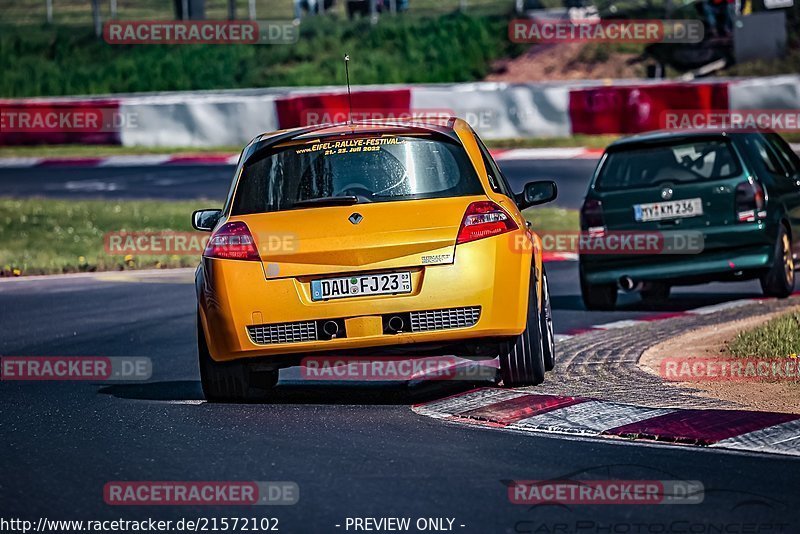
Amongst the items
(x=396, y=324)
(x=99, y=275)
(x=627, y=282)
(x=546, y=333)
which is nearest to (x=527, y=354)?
(x=546, y=333)

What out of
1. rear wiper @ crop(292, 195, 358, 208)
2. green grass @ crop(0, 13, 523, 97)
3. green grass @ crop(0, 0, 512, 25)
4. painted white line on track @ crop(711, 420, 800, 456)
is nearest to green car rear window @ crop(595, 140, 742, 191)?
rear wiper @ crop(292, 195, 358, 208)

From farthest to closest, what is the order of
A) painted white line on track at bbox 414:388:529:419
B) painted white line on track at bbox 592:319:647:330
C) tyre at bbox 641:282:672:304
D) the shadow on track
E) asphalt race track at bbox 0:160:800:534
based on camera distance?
tyre at bbox 641:282:672:304
painted white line on track at bbox 592:319:647:330
the shadow on track
painted white line on track at bbox 414:388:529:419
asphalt race track at bbox 0:160:800:534

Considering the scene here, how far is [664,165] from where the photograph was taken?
1458cm

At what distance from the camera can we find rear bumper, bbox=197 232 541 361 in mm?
8844

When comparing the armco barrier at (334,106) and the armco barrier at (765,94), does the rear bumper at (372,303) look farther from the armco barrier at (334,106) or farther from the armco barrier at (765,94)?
the armco barrier at (334,106)

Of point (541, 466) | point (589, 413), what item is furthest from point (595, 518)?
point (589, 413)

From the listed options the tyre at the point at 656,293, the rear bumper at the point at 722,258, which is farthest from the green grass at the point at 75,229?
the rear bumper at the point at 722,258

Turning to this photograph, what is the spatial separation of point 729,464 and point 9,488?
3023 millimetres

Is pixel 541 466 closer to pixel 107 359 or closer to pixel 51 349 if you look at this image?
pixel 107 359

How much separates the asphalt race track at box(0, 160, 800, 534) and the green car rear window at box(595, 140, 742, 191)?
470 cm

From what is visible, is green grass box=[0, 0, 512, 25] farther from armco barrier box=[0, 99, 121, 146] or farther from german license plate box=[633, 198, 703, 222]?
german license plate box=[633, 198, 703, 222]

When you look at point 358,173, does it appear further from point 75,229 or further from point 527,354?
point 75,229

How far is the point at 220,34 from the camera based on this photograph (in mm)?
42219

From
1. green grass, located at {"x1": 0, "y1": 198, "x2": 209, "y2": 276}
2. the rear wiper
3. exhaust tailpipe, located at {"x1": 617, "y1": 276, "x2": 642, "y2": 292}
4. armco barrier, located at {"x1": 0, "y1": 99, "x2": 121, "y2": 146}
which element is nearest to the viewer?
the rear wiper
